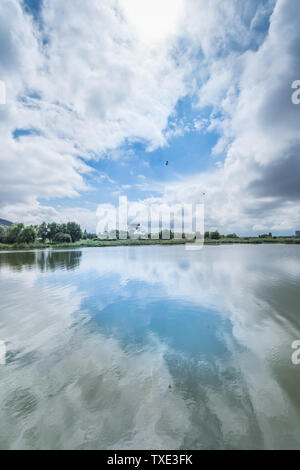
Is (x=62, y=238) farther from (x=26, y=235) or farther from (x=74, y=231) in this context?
(x=26, y=235)

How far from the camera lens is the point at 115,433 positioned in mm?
3578

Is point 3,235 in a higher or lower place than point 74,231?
lower

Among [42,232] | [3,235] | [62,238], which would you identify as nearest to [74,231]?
[62,238]

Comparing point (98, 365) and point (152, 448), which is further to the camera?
point (98, 365)

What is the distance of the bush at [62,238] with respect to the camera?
115 meters

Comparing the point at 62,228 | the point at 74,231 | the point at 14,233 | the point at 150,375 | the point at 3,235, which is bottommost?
the point at 150,375

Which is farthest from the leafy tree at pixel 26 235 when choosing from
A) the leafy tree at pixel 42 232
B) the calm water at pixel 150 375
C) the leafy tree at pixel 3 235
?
the calm water at pixel 150 375

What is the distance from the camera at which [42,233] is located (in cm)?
11894

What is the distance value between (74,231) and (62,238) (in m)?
12.4

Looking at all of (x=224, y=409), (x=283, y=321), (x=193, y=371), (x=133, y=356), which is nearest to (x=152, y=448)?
(x=224, y=409)

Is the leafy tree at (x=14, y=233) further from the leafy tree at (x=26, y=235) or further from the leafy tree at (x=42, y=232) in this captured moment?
the leafy tree at (x=42, y=232)

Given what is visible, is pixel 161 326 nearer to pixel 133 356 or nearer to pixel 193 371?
pixel 133 356

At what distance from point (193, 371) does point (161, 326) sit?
125 inches

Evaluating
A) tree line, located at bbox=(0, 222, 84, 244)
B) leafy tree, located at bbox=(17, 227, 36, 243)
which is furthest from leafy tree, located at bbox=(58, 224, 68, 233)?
leafy tree, located at bbox=(17, 227, 36, 243)
